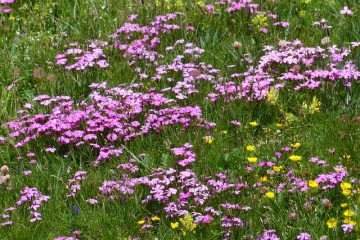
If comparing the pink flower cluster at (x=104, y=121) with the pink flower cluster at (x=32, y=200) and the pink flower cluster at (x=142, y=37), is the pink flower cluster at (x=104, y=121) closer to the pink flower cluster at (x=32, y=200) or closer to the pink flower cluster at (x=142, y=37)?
the pink flower cluster at (x=32, y=200)

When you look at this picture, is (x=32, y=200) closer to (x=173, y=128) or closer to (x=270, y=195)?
(x=173, y=128)

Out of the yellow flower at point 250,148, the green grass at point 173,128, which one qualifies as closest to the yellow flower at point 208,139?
the green grass at point 173,128

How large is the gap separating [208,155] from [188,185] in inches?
20.3

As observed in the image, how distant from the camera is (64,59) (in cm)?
684

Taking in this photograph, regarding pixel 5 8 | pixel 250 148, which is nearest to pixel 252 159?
pixel 250 148

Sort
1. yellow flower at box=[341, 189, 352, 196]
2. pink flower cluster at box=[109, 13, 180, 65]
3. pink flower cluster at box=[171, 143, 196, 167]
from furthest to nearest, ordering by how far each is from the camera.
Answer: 1. pink flower cluster at box=[109, 13, 180, 65]
2. pink flower cluster at box=[171, 143, 196, 167]
3. yellow flower at box=[341, 189, 352, 196]

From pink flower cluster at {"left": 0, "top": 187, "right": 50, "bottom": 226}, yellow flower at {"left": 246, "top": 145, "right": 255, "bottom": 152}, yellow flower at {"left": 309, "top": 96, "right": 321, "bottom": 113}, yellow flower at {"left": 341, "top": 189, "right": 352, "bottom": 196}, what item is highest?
yellow flower at {"left": 309, "top": 96, "right": 321, "bottom": 113}

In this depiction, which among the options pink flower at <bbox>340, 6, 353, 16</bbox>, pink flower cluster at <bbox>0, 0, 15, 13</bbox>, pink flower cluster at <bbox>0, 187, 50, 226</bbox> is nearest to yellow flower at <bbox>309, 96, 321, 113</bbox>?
pink flower at <bbox>340, 6, 353, 16</bbox>

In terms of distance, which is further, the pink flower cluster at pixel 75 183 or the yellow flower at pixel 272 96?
the yellow flower at pixel 272 96

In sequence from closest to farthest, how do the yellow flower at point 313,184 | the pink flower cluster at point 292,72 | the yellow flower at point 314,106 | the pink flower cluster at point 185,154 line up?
1. the yellow flower at point 313,184
2. the pink flower cluster at point 185,154
3. the yellow flower at point 314,106
4. the pink flower cluster at point 292,72

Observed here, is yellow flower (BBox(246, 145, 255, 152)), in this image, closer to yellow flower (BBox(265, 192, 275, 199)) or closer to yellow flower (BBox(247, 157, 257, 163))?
yellow flower (BBox(247, 157, 257, 163))

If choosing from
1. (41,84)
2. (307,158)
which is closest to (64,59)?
(41,84)

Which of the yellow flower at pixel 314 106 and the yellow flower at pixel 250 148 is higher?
the yellow flower at pixel 314 106

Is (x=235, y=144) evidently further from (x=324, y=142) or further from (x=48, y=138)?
(x=48, y=138)
